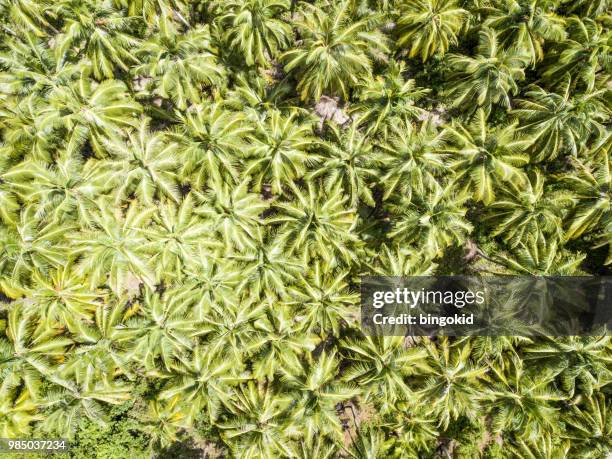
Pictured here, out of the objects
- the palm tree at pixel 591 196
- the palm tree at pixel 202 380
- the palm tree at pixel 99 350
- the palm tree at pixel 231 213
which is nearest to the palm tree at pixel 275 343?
the palm tree at pixel 202 380

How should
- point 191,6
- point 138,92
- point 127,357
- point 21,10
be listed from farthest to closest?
point 191,6, point 138,92, point 21,10, point 127,357

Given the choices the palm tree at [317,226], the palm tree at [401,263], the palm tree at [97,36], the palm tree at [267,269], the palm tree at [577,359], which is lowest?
the palm tree at [577,359]

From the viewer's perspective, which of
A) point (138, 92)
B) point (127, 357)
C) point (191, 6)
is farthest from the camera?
point (191, 6)

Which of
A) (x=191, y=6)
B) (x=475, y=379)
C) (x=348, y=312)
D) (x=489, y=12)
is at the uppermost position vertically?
(x=191, y=6)

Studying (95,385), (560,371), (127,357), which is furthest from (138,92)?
(560,371)

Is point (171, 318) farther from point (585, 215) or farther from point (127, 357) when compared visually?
point (585, 215)

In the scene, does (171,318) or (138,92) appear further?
(138,92)

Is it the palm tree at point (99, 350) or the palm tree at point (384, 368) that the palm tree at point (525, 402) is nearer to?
the palm tree at point (384, 368)
